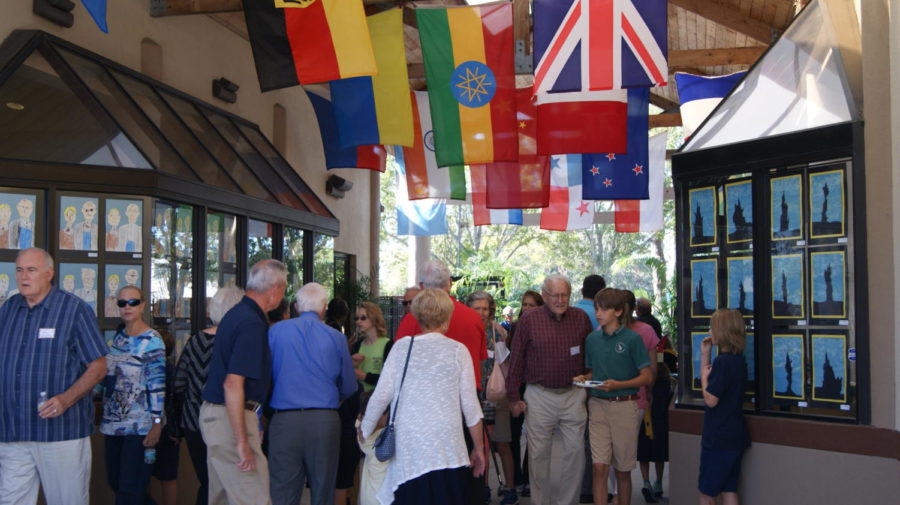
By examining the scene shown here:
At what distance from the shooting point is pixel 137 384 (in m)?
6.50

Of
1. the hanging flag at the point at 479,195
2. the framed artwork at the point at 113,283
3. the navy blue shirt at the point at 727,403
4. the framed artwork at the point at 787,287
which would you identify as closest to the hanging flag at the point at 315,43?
the framed artwork at the point at 113,283

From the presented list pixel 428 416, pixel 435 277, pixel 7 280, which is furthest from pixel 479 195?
pixel 428 416

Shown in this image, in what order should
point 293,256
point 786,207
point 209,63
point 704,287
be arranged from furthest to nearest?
point 293,256, point 209,63, point 704,287, point 786,207

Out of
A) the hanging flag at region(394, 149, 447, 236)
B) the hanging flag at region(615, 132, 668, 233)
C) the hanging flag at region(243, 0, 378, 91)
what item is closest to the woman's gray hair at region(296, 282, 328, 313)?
the hanging flag at region(243, 0, 378, 91)

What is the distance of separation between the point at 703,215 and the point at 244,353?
13.1 ft

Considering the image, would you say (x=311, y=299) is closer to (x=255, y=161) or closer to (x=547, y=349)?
(x=547, y=349)

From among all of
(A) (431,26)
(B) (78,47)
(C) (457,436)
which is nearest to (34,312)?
(C) (457,436)

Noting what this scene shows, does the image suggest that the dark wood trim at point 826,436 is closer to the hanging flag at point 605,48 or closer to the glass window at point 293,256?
the hanging flag at point 605,48

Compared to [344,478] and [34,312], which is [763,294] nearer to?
[344,478]

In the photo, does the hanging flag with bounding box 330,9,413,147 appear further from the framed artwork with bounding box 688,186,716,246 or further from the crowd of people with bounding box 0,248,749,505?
the framed artwork with bounding box 688,186,716,246

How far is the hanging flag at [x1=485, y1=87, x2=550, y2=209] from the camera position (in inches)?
500

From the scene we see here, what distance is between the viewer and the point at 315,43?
870cm

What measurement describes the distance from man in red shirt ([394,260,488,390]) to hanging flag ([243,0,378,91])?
2.76 m

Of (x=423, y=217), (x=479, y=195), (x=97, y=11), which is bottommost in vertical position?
(x=423, y=217)
